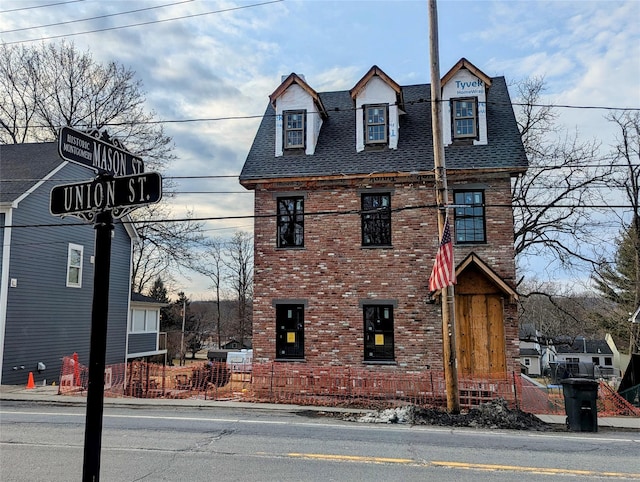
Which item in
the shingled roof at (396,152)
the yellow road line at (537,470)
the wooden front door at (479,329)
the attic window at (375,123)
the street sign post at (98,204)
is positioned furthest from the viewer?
the attic window at (375,123)

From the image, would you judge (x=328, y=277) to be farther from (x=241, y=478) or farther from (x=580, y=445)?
(x=241, y=478)

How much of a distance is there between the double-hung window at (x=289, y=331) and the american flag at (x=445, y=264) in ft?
19.1

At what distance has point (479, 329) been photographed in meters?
15.6

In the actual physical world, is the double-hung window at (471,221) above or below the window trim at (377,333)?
above

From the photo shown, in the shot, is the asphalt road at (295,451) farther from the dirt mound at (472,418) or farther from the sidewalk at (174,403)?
the sidewalk at (174,403)

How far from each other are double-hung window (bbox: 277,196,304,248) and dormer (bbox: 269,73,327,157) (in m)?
1.82

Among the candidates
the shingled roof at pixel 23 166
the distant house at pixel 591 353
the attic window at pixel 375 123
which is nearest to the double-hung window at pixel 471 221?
the attic window at pixel 375 123

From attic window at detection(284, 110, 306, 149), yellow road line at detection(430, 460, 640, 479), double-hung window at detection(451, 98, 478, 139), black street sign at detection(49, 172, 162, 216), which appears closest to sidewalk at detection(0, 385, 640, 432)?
yellow road line at detection(430, 460, 640, 479)

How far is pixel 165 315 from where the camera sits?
2384 inches

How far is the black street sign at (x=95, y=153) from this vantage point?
11.5 feet

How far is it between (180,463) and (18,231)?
1420 centimetres

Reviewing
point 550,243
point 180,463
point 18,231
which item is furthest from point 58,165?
point 550,243

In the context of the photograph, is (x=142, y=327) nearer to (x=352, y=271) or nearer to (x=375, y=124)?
(x=352, y=271)

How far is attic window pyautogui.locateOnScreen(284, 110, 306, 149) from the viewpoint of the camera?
59.0 ft
